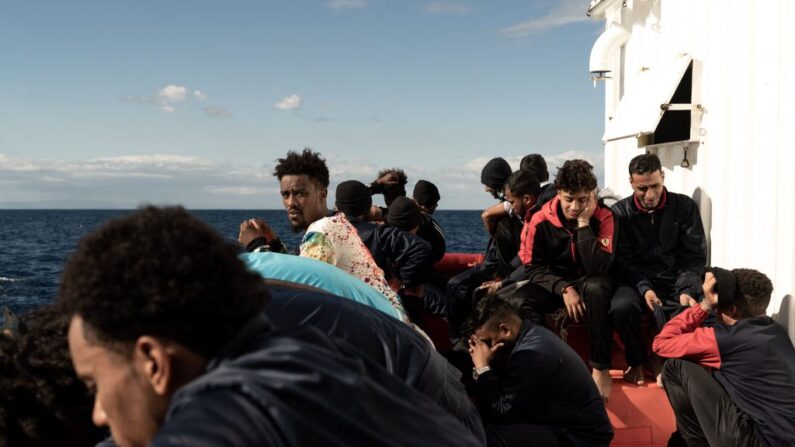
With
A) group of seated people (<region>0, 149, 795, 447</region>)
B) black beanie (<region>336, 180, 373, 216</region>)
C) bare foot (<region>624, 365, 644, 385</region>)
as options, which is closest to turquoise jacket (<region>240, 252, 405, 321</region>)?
group of seated people (<region>0, 149, 795, 447</region>)

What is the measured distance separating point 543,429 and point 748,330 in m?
1.30

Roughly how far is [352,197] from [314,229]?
1.70 metres

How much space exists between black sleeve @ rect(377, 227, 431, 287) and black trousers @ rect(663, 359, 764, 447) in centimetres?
199

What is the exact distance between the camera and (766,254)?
4.86 meters

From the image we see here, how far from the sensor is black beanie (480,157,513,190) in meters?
6.59

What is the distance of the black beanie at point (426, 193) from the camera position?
24.0 feet

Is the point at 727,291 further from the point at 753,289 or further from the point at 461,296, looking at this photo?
the point at 461,296

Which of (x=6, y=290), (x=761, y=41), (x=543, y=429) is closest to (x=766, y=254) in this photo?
(x=761, y=41)

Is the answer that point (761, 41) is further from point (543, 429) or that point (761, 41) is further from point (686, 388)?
point (543, 429)

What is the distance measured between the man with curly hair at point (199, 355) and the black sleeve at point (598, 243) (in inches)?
157

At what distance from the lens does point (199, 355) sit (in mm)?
1277

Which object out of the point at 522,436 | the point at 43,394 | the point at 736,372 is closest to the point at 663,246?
the point at 736,372

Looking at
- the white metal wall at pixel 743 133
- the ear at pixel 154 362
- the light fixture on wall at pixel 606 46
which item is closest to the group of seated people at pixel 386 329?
the ear at pixel 154 362

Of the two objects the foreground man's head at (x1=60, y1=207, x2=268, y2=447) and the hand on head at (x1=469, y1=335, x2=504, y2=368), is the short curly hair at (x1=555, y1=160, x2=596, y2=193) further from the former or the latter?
the foreground man's head at (x1=60, y1=207, x2=268, y2=447)
